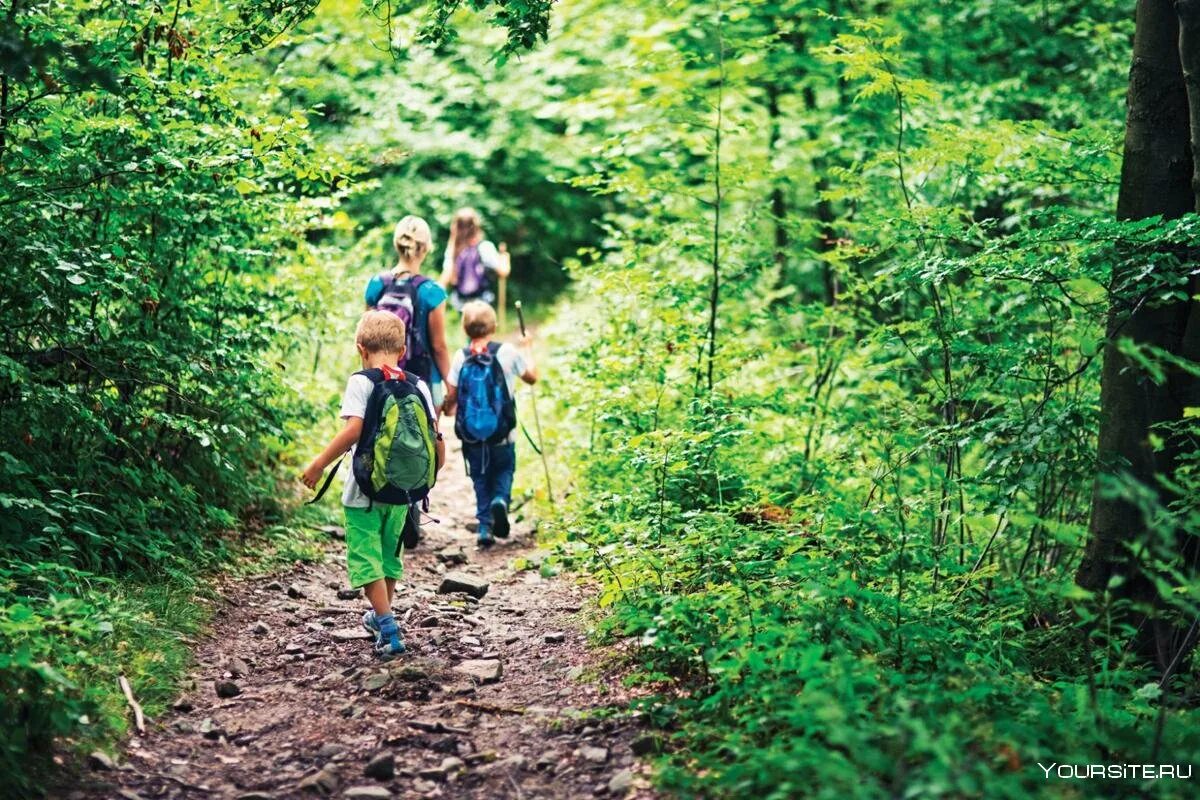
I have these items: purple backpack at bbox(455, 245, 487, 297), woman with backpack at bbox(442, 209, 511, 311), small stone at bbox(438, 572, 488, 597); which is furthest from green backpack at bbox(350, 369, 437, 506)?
purple backpack at bbox(455, 245, 487, 297)

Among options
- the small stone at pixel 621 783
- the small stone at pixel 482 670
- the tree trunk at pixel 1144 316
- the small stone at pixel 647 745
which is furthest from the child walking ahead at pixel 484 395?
the tree trunk at pixel 1144 316

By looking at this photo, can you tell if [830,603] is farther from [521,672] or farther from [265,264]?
[265,264]

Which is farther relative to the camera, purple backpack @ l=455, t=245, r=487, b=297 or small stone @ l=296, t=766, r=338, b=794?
purple backpack @ l=455, t=245, r=487, b=297

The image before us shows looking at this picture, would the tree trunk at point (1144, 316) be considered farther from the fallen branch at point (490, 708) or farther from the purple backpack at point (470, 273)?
the purple backpack at point (470, 273)

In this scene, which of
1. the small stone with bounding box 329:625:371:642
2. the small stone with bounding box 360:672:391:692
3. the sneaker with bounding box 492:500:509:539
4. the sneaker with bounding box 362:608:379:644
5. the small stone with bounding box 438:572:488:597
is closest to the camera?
the small stone with bounding box 360:672:391:692

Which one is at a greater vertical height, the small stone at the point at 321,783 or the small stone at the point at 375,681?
the small stone at the point at 321,783

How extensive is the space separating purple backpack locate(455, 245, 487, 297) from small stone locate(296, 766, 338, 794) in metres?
7.56

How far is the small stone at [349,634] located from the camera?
6070mm

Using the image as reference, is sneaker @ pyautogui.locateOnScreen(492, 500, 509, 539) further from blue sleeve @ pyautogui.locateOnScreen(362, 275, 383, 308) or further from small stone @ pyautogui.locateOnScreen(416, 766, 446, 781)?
small stone @ pyautogui.locateOnScreen(416, 766, 446, 781)

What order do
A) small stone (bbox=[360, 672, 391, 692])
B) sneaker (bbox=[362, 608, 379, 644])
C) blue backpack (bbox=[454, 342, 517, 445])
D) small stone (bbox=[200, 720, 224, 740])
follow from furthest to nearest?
blue backpack (bbox=[454, 342, 517, 445]) → sneaker (bbox=[362, 608, 379, 644]) → small stone (bbox=[360, 672, 391, 692]) → small stone (bbox=[200, 720, 224, 740])

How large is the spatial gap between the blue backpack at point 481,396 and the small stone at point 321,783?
411cm

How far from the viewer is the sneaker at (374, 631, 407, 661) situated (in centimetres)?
568

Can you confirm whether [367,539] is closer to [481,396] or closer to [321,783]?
[321,783]

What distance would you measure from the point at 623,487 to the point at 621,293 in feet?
8.02
